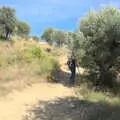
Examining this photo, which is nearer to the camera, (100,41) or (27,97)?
(100,41)

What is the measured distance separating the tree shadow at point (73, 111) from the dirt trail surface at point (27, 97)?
17.0 inches

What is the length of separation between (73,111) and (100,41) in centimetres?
295

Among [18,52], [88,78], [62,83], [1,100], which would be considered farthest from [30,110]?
[18,52]

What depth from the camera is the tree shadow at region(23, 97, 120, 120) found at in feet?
41.7

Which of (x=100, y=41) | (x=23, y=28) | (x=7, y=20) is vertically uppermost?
(x=23, y=28)

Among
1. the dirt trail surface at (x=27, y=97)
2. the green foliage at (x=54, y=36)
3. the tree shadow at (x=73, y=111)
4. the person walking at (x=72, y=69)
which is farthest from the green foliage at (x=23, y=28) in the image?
the tree shadow at (x=73, y=111)

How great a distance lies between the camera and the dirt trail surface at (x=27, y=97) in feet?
45.9

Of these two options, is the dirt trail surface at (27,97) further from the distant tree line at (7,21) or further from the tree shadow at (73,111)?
the distant tree line at (7,21)

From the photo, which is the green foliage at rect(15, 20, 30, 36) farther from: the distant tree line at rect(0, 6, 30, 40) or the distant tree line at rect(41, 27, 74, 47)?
the distant tree line at rect(0, 6, 30, 40)

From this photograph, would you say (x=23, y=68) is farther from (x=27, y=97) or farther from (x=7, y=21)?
(x=7, y=21)

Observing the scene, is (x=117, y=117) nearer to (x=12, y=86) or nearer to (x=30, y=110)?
(x=30, y=110)

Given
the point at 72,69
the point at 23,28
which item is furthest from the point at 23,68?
the point at 23,28

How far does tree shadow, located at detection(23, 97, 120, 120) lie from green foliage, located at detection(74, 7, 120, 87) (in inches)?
68.2

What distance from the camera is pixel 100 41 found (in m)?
15.1
